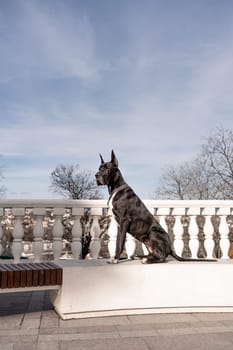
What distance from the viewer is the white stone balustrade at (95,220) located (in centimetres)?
484

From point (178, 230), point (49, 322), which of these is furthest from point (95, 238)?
point (49, 322)

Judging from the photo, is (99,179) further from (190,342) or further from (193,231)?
(190,342)

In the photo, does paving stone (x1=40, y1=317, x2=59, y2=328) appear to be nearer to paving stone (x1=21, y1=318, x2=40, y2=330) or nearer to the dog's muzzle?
paving stone (x1=21, y1=318, x2=40, y2=330)

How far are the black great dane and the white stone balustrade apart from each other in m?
0.44

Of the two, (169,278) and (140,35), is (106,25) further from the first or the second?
(169,278)

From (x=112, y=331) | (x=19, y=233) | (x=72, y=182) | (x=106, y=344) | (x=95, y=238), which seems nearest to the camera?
(x=106, y=344)

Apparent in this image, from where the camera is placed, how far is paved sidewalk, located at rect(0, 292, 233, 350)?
3211 millimetres

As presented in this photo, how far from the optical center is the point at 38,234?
15.8 ft

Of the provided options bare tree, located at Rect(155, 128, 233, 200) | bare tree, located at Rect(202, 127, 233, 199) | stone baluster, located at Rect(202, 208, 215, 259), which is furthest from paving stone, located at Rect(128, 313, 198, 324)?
bare tree, located at Rect(202, 127, 233, 199)

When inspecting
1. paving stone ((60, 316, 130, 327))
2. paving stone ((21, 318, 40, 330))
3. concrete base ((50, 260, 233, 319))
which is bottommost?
paving stone ((60, 316, 130, 327))

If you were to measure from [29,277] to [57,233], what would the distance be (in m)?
1.07

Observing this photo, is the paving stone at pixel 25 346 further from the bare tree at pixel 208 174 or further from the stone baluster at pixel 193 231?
the bare tree at pixel 208 174

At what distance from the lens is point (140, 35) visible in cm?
909

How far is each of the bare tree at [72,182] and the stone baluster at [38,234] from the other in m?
18.0
